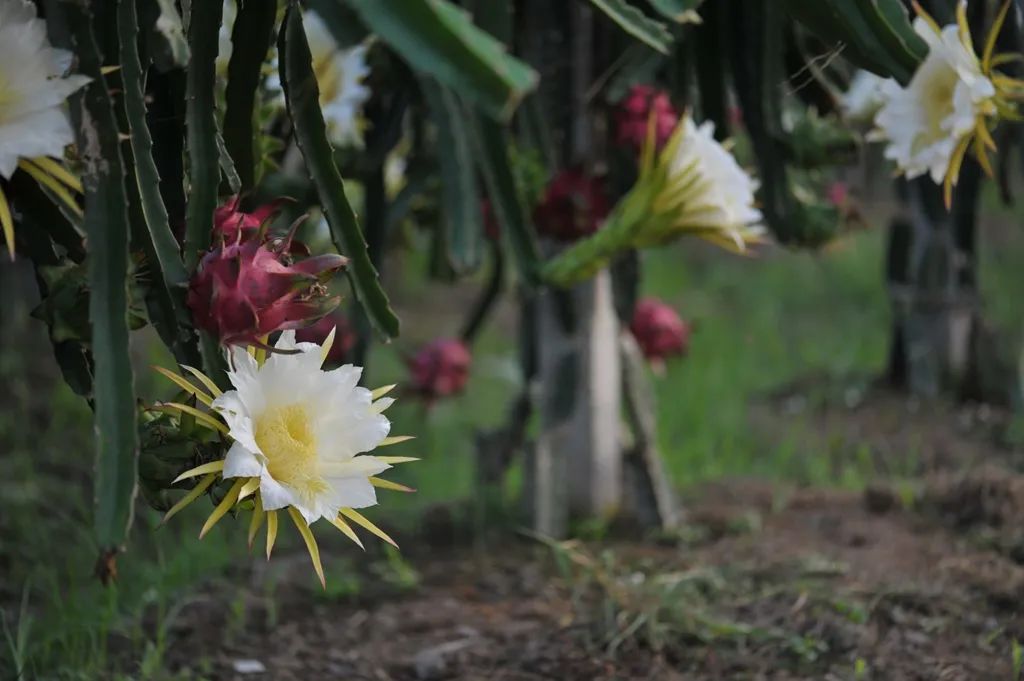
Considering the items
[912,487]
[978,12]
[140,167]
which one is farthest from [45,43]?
[912,487]

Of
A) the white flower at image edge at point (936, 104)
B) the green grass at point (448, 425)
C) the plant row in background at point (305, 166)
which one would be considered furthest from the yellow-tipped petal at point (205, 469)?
the white flower at image edge at point (936, 104)

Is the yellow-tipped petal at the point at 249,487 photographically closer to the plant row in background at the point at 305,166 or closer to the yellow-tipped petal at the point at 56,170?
the plant row in background at the point at 305,166

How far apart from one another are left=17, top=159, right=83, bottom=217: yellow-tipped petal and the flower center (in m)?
0.23

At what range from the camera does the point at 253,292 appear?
0.91 m

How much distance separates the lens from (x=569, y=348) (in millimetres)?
1910

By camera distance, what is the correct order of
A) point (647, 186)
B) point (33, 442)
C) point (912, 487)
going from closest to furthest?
point (647, 186)
point (912, 487)
point (33, 442)

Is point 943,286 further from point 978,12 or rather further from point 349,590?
point 349,590

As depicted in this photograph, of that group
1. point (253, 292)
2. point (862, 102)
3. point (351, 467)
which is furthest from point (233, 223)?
point (862, 102)

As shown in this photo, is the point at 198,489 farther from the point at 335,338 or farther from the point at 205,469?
the point at 335,338

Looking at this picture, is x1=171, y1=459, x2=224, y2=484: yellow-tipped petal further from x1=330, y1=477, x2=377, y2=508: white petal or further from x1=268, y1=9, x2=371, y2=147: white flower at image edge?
x1=268, y1=9, x2=371, y2=147: white flower at image edge

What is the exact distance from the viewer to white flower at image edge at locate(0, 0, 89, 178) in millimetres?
875

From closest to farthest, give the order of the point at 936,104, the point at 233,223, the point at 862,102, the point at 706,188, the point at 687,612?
1. the point at 233,223
2. the point at 936,104
3. the point at 706,188
4. the point at 687,612
5. the point at 862,102

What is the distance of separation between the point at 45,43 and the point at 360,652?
0.88 meters

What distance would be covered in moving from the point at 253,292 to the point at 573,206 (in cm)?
92
